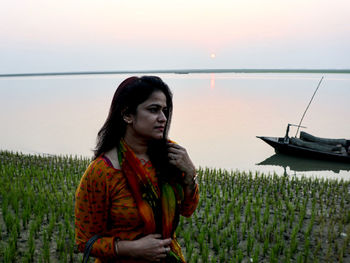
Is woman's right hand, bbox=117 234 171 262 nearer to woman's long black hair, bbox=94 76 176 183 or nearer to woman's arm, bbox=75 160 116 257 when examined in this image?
woman's arm, bbox=75 160 116 257

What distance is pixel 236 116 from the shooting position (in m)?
26.9

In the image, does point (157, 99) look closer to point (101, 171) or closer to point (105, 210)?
point (101, 171)

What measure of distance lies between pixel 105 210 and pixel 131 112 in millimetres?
533

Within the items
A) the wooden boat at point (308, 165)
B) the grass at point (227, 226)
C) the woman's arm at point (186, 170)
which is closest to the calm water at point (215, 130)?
the wooden boat at point (308, 165)

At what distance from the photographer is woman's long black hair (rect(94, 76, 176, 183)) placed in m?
1.60

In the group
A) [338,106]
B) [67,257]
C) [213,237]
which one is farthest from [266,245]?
[338,106]

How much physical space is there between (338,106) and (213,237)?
32536 mm

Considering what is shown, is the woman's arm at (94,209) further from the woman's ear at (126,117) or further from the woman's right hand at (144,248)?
the woman's ear at (126,117)

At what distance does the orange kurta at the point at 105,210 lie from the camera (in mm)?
1540

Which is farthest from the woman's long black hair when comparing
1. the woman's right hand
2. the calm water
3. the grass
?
the calm water

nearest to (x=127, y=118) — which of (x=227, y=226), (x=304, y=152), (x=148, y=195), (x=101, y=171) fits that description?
(x=101, y=171)

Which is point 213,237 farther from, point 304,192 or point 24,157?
point 24,157

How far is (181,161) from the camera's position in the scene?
5.46 feet

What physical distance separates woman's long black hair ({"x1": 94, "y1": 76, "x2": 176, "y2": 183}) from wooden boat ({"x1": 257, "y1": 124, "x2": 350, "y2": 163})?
11.9 meters
